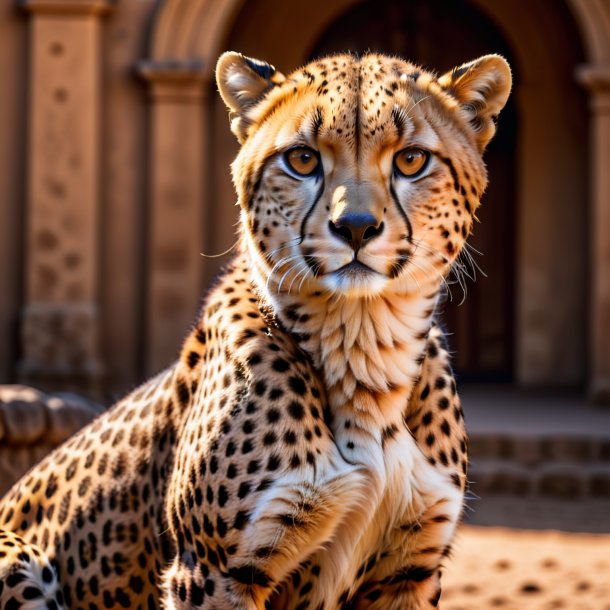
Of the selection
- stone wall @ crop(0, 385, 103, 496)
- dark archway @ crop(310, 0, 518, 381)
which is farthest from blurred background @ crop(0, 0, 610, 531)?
stone wall @ crop(0, 385, 103, 496)

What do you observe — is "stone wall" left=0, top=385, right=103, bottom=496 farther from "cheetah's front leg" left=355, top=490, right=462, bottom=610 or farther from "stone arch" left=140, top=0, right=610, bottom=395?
"stone arch" left=140, top=0, right=610, bottom=395

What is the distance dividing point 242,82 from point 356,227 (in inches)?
20.8

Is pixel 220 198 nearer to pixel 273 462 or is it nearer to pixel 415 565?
pixel 415 565

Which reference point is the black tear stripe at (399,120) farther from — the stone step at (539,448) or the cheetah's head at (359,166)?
the stone step at (539,448)

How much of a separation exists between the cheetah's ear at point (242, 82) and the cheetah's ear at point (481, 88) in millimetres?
376

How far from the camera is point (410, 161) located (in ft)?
8.57

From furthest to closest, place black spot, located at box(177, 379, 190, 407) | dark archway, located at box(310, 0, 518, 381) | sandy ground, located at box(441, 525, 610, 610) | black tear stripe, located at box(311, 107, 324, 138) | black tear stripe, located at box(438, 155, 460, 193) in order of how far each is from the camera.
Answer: dark archway, located at box(310, 0, 518, 381)
sandy ground, located at box(441, 525, 610, 610)
black spot, located at box(177, 379, 190, 407)
black tear stripe, located at box(438, 155, 460, 193)
black tear stripe, located at box(311, 107, 324, 138)

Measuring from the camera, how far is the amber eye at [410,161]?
2.60m

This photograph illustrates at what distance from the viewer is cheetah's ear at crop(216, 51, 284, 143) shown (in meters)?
2.79

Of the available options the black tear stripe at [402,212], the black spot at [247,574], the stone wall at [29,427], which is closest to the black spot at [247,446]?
the black spot at [247,574]

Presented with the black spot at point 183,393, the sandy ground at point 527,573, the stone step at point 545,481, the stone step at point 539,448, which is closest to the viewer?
the black spot at point 183,393

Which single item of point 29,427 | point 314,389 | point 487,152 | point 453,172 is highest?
point 487,152

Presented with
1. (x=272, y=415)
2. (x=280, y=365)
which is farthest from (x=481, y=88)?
(x=272, y=415)

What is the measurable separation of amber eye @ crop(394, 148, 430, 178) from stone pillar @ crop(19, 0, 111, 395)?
791 cm
